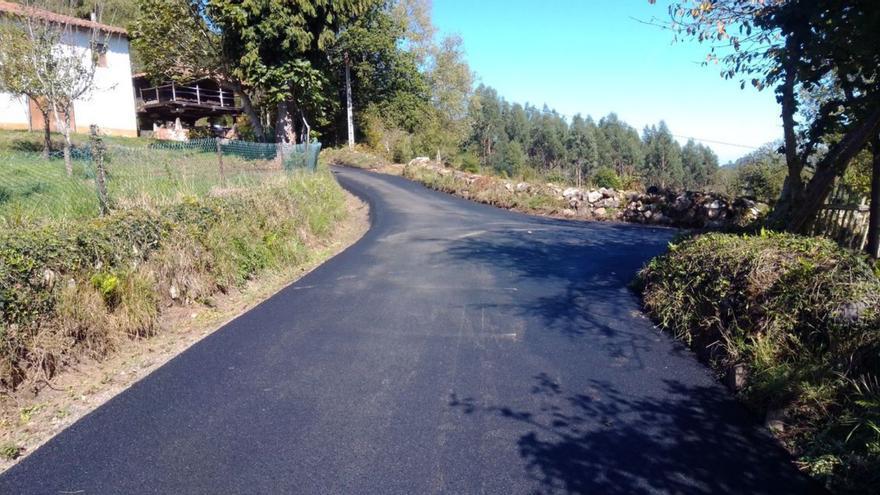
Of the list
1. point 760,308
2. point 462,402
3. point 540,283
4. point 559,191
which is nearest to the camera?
point 462,402

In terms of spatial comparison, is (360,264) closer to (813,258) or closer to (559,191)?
(813,258)

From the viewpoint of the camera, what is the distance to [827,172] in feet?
23.0

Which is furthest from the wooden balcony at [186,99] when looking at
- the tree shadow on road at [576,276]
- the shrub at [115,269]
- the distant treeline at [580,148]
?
the distant treeline at [580,148]

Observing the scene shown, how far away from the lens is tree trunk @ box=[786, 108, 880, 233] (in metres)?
6.84

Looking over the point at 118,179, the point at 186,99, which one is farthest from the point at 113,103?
the point at 118,179

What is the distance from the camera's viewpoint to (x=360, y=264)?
980 centimetres

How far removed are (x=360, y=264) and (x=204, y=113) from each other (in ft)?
124

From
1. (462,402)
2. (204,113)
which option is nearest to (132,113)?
(204,113)

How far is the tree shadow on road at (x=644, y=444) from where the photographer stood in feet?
11.3

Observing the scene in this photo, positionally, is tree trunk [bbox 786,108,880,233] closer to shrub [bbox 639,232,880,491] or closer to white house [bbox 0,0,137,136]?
shrub [bbox 639,232,880,491]

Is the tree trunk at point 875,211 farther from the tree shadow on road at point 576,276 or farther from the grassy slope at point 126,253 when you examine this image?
the grassy slope at point 126,253

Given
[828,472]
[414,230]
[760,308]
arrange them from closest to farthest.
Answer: [828,472]
[760,308]
[414,230]

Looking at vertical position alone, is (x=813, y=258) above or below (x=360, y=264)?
above

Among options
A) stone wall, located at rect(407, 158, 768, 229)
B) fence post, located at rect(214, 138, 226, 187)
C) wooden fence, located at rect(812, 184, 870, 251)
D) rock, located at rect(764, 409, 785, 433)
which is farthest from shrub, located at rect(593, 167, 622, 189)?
rock, located at rect(764, 409, 785, 433)
